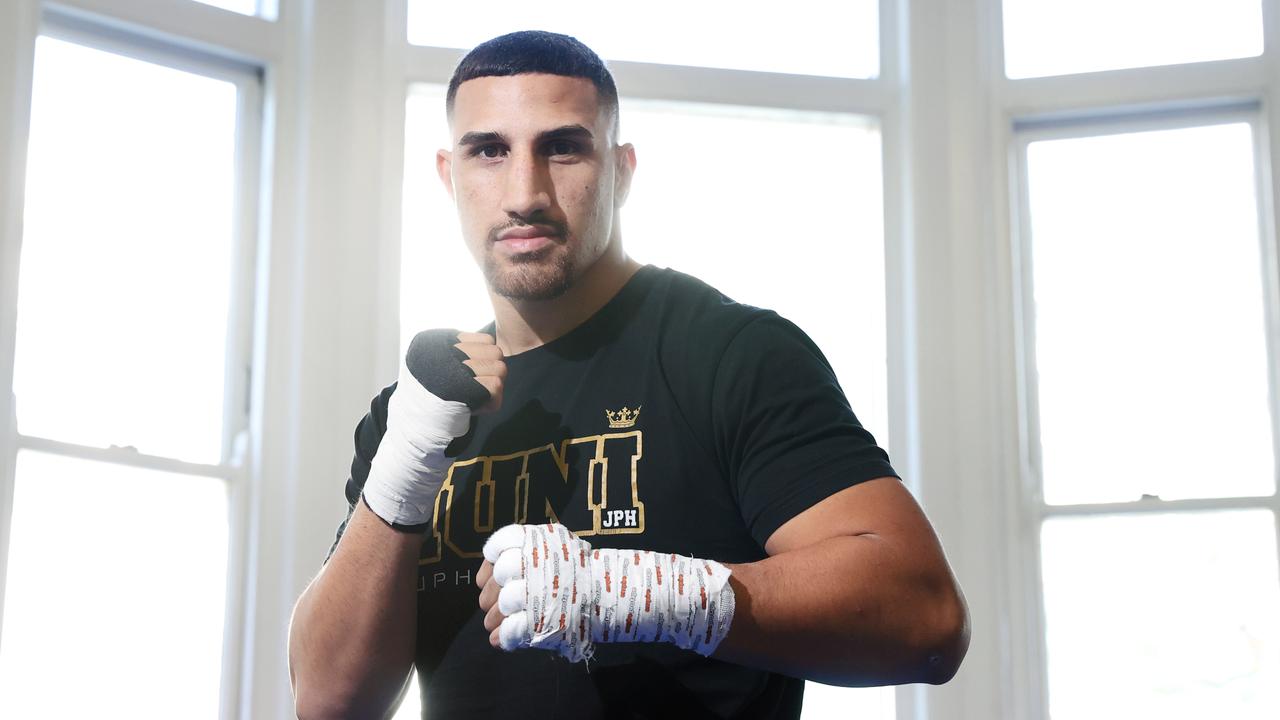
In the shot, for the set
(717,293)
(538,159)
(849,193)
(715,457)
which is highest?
(849,193)

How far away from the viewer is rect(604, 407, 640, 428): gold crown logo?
5.43ft

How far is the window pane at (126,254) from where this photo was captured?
100.0 inches

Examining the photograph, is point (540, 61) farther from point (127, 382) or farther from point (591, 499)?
point (127, 382)

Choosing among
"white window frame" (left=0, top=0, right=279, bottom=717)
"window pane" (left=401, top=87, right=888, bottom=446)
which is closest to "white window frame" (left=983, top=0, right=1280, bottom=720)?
"window pane" (left=401, top=87, right=888, bottom=446)

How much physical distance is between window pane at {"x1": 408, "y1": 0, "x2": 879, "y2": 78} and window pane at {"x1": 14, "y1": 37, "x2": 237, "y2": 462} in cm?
51

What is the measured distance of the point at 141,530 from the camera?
254 centimetres

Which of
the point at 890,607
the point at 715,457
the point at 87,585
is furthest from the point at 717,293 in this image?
the point at 87,585

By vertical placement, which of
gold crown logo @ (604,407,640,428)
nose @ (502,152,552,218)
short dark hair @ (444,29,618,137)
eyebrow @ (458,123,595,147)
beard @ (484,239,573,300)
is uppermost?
short dark hair @ (444,29,618,137)

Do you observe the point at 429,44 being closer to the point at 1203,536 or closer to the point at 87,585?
the point at 87,585

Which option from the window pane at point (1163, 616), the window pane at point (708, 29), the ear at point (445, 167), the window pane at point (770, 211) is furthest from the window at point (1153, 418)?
the ear at point (445, 167)

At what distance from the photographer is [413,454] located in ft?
5.14

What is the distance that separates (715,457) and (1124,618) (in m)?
1.43

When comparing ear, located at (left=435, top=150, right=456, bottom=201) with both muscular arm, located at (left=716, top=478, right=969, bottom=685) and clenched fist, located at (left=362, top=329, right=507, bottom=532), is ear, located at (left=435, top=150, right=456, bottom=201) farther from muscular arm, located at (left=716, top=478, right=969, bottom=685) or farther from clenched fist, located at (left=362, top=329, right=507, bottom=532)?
muscular arm, located at (left=716, top=478, right=969, bottom=685)

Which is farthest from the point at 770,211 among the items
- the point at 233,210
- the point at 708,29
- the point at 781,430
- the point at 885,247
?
the point at 781,430
